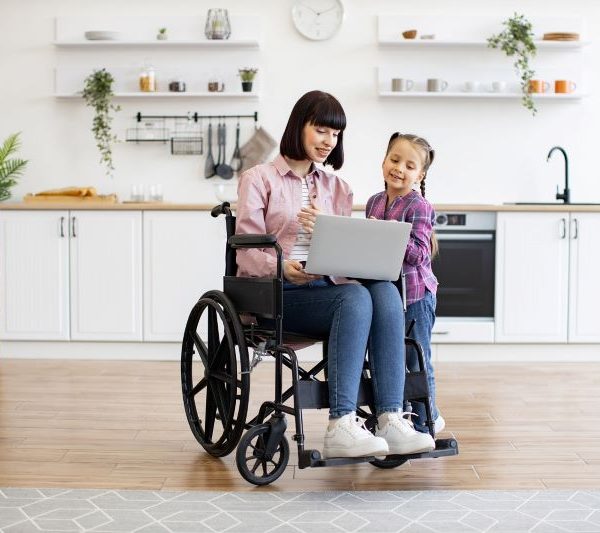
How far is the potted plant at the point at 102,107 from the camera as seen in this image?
521 centimetres

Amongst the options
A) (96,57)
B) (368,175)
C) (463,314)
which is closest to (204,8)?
(96,57)

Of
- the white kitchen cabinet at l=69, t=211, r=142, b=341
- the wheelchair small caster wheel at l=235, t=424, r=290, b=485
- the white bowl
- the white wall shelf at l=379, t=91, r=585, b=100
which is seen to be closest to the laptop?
the wheelchair small caster wheel at l=235, t=424, r=290, b=485

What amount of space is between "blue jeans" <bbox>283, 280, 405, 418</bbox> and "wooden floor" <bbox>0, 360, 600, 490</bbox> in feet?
0.87

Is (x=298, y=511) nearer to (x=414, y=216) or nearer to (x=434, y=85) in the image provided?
(x=414, y=216)

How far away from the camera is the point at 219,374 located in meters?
2.81

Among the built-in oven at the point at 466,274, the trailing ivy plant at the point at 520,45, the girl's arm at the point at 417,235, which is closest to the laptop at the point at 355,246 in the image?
the girl's arm at the point at 417,235

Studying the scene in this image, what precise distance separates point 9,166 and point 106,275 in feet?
2.97

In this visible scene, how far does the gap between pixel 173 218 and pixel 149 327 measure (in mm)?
545

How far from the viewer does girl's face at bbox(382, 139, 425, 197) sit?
9.14 ft

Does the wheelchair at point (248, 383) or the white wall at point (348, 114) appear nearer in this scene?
the wheelchair at point (248, 383)

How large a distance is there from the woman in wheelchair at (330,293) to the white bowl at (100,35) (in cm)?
266

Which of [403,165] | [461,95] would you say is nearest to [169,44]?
[461,95]

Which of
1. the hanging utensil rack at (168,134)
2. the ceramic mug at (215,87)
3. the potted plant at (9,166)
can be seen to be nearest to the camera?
the potted plant at (9,166)

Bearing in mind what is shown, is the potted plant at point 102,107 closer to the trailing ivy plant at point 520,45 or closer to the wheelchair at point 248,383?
the trailing ivy plant at point 520,45
